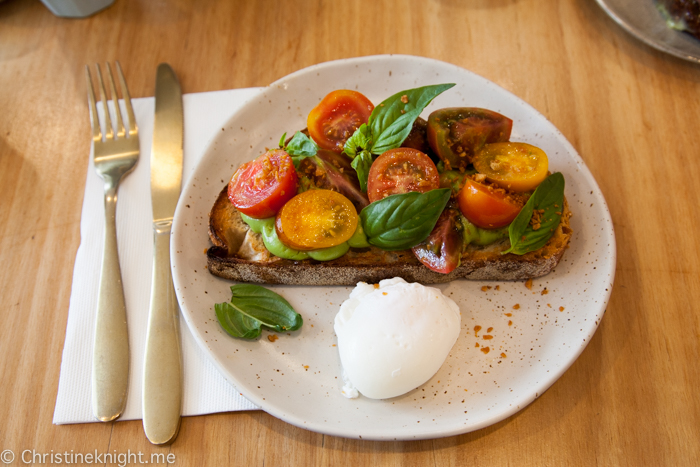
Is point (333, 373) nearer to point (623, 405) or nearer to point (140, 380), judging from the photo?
point (140, 380)

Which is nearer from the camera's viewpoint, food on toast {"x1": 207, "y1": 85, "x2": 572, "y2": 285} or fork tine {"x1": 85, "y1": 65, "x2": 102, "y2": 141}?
food on toast {"x1": 207, "y1": 85, "x2": 572, "y2": 285}

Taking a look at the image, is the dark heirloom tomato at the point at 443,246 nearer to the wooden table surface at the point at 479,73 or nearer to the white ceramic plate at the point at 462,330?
the white ceramic plate at the point at 462,330

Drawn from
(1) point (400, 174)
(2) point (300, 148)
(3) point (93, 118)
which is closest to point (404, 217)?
(1) point (400, 174)

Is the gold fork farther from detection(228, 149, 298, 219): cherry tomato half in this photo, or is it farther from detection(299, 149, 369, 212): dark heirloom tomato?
detection(299, 149, 369, 212): dark heirloom tomato

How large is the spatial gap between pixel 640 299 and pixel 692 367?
33 centimetres

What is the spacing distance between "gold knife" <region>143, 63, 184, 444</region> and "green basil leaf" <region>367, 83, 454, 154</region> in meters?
1.07

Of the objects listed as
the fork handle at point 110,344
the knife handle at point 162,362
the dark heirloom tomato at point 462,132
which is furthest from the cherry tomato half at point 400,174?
the fork handle at point 110,344

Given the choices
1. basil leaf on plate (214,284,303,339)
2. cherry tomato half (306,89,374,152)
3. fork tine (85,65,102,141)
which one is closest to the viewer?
basil leaf on plate (214,284,303,339)

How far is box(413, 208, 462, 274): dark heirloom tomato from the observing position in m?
1.80

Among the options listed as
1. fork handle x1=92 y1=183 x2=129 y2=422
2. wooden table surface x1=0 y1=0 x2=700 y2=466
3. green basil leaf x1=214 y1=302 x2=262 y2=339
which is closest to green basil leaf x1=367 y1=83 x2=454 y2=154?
green basil leaf x1=214 y1=302 x2=262 y2=339

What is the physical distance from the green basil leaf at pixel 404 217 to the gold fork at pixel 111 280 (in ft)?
3.90

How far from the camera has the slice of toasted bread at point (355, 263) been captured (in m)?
1.94

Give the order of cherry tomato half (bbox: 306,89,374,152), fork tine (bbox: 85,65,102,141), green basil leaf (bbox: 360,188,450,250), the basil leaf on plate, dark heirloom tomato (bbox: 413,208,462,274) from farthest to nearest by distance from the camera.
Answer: fork tine (bbox: 85,65,102,141) → cherry tomato half (bbox: 306,89,374,152) → the basil leaf on plate → dark heirloom tomato (bbox: 413,208,462,274) → green basil leaf (bbox: 360,188,450,250)

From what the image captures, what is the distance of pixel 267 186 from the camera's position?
1.84 meters
